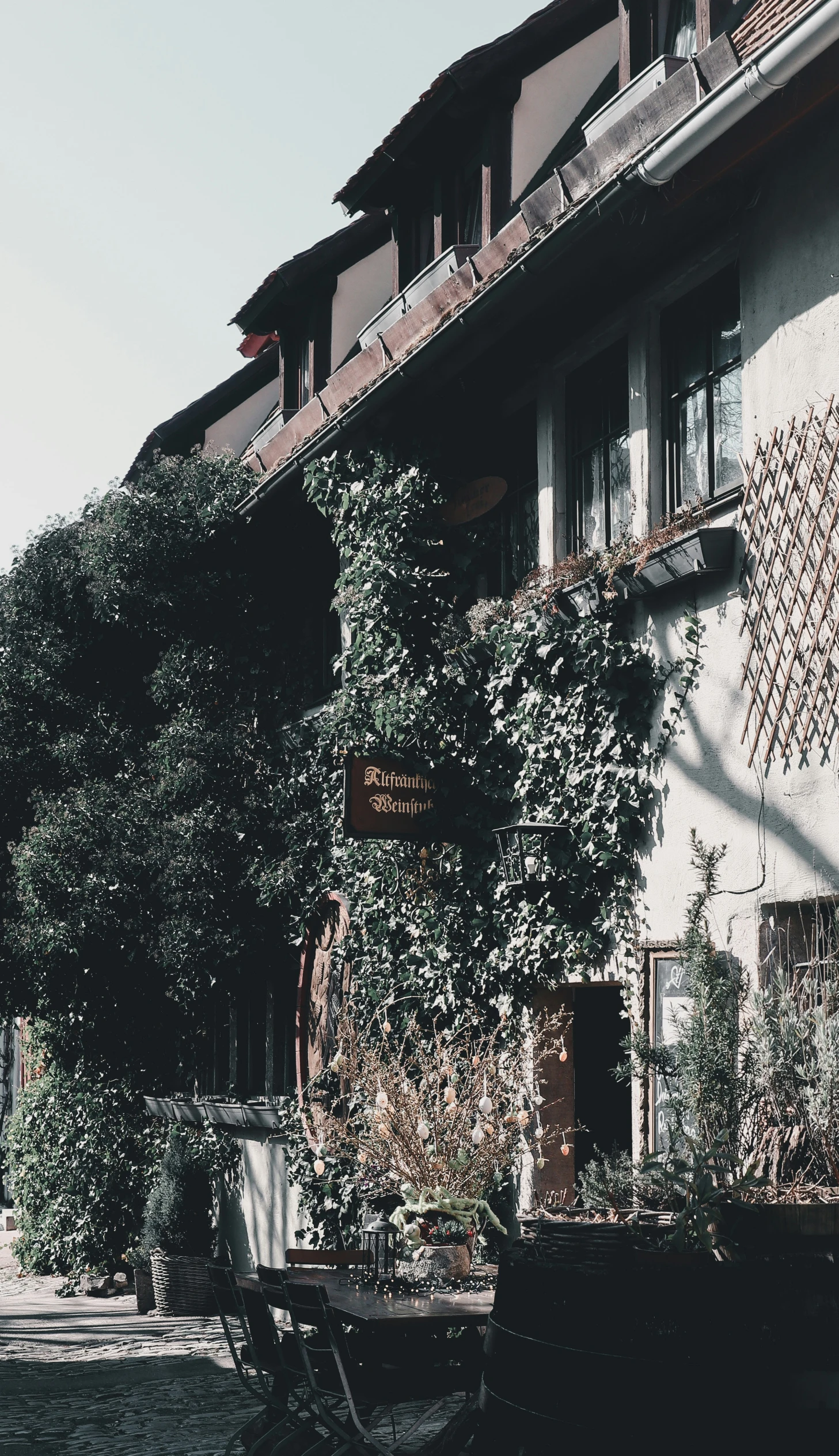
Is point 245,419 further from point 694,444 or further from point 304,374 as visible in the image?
point 694,444

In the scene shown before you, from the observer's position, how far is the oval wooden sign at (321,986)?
10438 millimetres

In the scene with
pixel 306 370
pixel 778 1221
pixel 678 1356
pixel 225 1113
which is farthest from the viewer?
pixel 306 370

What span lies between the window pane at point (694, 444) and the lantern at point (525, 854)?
1832 millimetres

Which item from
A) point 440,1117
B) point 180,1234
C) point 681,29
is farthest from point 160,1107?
point 681,29

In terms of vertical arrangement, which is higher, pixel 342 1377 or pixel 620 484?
pixel 620 484

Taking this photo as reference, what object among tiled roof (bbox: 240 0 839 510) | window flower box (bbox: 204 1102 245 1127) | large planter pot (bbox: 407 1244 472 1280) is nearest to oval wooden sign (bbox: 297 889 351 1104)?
window flower box (bbox: 204 1102 245 1127)

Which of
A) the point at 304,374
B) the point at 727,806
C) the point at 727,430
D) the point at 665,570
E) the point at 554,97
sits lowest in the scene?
the point at 727,806

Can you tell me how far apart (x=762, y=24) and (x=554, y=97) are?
10.9 ft

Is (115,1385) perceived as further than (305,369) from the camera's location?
No

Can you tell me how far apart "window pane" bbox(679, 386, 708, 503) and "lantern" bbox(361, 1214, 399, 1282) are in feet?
12.1

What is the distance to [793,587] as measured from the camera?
6352mm

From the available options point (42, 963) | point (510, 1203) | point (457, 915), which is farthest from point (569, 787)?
point (42, 963)

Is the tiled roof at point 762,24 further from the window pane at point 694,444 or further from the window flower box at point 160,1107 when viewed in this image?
the window flower box at point 160,1107

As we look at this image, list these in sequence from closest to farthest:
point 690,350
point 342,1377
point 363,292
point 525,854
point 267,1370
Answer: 1. point 342,1377
2. point 267,1370
3. point 690,350
4. point 525,854
5. point 363,292
